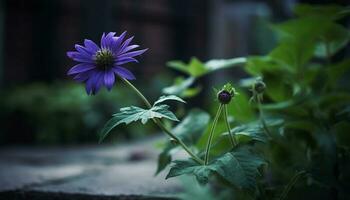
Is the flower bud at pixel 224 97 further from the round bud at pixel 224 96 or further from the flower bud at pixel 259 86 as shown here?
the flower bud at pixel 259 86

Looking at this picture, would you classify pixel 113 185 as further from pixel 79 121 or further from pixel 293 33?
pixel 79 121

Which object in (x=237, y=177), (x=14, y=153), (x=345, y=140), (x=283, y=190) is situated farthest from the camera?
Answer: (x=14, y=153)

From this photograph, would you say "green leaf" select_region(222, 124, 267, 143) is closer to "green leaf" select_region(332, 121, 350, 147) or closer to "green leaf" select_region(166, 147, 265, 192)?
"green leaf" select_region(166, 147, 265, 192)

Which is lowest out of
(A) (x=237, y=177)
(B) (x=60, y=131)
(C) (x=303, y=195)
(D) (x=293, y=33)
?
(B) (x=60, y=131)

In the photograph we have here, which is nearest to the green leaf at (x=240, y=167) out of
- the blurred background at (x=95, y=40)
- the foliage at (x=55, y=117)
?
the blurred background at (x=95, y=40)

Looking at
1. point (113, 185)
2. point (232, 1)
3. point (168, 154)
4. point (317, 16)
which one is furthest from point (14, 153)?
point (232, 1)

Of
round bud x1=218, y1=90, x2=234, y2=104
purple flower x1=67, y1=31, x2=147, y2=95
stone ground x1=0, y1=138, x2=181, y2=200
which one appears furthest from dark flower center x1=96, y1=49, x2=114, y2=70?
stone ground x1=0, y1=138, x2=181, y2=200

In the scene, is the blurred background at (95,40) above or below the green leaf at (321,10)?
below
